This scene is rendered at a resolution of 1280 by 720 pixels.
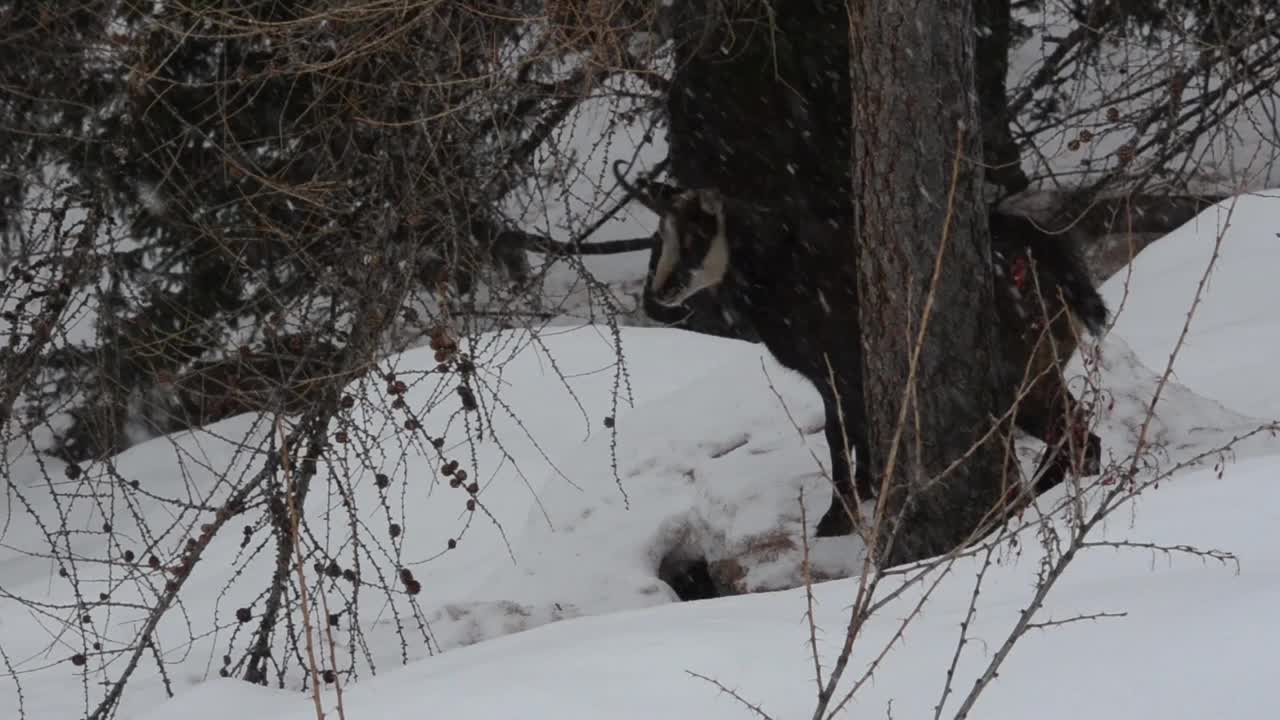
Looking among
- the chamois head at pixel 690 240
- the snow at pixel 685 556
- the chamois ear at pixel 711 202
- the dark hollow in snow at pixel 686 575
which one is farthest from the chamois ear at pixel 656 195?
the dark hollow in snow at pixel 686 575

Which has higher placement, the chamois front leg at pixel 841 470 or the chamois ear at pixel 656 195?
the chamois ear at pixel 656 195

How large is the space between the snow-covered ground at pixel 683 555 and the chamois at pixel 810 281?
0.37 m

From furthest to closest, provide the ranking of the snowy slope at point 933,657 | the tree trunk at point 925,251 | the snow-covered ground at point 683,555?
the tree trunk at point 925,251, the snow-covered ground at point 683,555, the snowy slope at point 933,657

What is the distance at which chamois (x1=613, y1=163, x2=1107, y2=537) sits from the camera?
4.95 m

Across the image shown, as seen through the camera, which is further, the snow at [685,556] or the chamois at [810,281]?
the chamois at [810,281]

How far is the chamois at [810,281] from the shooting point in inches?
195

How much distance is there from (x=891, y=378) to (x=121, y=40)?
296 cm

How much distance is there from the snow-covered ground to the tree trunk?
0.61 metres

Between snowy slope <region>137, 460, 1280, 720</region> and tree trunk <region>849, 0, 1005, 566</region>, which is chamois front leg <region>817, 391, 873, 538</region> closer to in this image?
tree trunk <region>849, 0, 1005, 566</region>

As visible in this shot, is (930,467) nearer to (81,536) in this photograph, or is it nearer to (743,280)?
(743,280)

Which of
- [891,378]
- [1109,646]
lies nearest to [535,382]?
[891,378]

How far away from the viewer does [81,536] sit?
757cm

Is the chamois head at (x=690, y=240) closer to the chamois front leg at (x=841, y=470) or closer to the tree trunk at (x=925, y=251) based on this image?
the chamois front leg at (x=841, y=470)

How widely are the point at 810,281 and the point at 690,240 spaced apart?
496mm
